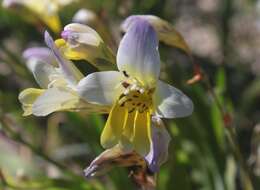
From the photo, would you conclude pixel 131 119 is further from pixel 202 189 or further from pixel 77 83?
pixel 202 189

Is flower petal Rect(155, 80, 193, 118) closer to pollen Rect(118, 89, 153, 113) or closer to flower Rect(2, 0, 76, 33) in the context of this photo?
pollen Rect(118, 89, 153, 113)

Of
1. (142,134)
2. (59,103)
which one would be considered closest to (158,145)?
(142,134)

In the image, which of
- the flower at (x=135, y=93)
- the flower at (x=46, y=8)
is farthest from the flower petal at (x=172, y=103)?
the flower at (x=46, y=8)

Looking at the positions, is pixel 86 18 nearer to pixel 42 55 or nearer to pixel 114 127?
pixel 42 55

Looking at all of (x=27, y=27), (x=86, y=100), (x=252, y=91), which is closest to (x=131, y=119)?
(x=86, y=100)

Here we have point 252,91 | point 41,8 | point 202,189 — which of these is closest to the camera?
point 41,8
